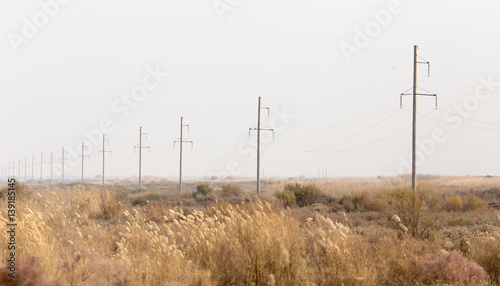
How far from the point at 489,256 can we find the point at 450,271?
176cm

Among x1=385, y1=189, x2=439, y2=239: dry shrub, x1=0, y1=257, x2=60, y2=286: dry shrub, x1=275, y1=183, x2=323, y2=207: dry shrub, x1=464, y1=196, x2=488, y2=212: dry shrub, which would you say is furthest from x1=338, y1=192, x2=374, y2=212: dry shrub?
x1=0, y1=257, x2=60, y2=286: dry shrub

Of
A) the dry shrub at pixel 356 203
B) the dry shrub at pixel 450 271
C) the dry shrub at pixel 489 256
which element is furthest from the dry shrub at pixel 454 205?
the dry shrub at pixel 450 271

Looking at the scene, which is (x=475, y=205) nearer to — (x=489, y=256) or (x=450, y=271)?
(x=489, y=256)

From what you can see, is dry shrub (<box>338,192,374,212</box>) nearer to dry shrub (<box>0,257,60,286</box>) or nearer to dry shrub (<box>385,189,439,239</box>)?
dry shrub (<box>385,189,439,239</box>)

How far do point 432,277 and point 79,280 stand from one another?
5.73 meters

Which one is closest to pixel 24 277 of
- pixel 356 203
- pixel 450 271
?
pixel 450 271

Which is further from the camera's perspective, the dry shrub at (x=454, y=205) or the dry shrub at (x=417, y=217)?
the dry shrub at (x=454, y=205)

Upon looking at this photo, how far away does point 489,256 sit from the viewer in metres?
9.23

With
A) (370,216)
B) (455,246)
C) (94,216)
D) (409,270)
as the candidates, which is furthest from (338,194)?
(409,270)

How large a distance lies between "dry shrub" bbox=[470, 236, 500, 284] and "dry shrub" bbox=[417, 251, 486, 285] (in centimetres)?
63

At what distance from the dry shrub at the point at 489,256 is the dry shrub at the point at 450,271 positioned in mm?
627

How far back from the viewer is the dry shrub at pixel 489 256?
8895 millimetres

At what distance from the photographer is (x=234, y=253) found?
7746 millimetres

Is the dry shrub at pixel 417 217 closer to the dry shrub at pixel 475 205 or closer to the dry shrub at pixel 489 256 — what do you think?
the dry shrub at pixel 489 256
